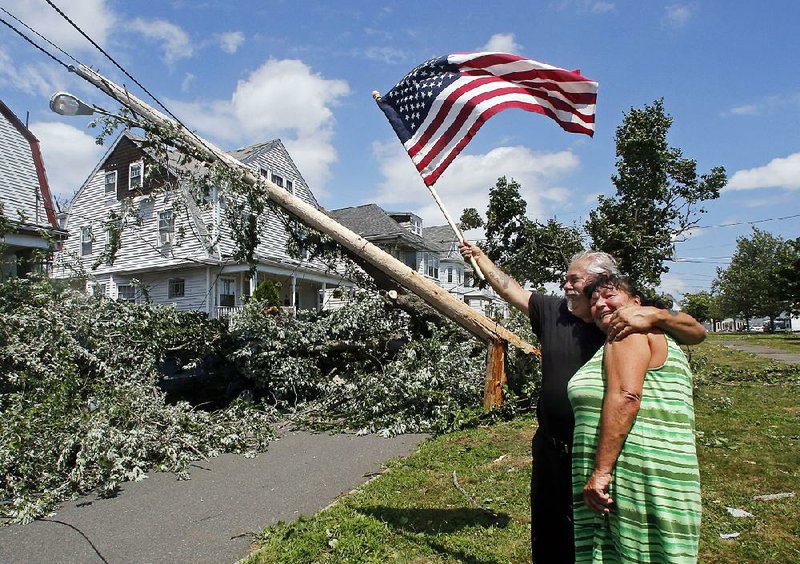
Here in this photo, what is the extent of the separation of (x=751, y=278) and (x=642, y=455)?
216ft

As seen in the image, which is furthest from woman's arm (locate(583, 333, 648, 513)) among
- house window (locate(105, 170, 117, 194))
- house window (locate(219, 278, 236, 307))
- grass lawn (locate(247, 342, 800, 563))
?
house window (locate(105, 170, 117, 194))

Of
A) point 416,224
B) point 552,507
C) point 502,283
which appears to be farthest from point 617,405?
point 416,224

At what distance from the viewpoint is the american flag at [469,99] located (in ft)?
15.1

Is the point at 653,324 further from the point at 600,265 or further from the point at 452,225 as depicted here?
the point at 452,225

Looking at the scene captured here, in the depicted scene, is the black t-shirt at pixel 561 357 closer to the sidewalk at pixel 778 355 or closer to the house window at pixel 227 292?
the sidewalk at pixel 778 355

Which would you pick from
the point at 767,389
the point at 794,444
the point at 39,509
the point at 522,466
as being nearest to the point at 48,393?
the point at 39,509

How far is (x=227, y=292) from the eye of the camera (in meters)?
24.0

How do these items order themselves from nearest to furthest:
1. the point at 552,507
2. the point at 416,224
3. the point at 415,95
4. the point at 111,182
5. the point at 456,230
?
the point at 552,507 → the point at 456,230 → the point at 415,95 → the point at 111,182 → the point at 416,224

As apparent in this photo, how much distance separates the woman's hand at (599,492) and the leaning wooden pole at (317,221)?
5876 mm

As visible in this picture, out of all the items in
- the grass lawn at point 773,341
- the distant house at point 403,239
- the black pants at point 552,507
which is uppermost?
the distant house at point 403,239

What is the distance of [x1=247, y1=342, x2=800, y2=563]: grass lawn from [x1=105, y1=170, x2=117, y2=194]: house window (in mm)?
23089

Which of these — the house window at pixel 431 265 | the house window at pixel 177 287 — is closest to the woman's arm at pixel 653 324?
the house window at pixel 177 287

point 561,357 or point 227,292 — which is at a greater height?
point 227,292

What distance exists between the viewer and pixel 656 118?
76.9 ft
